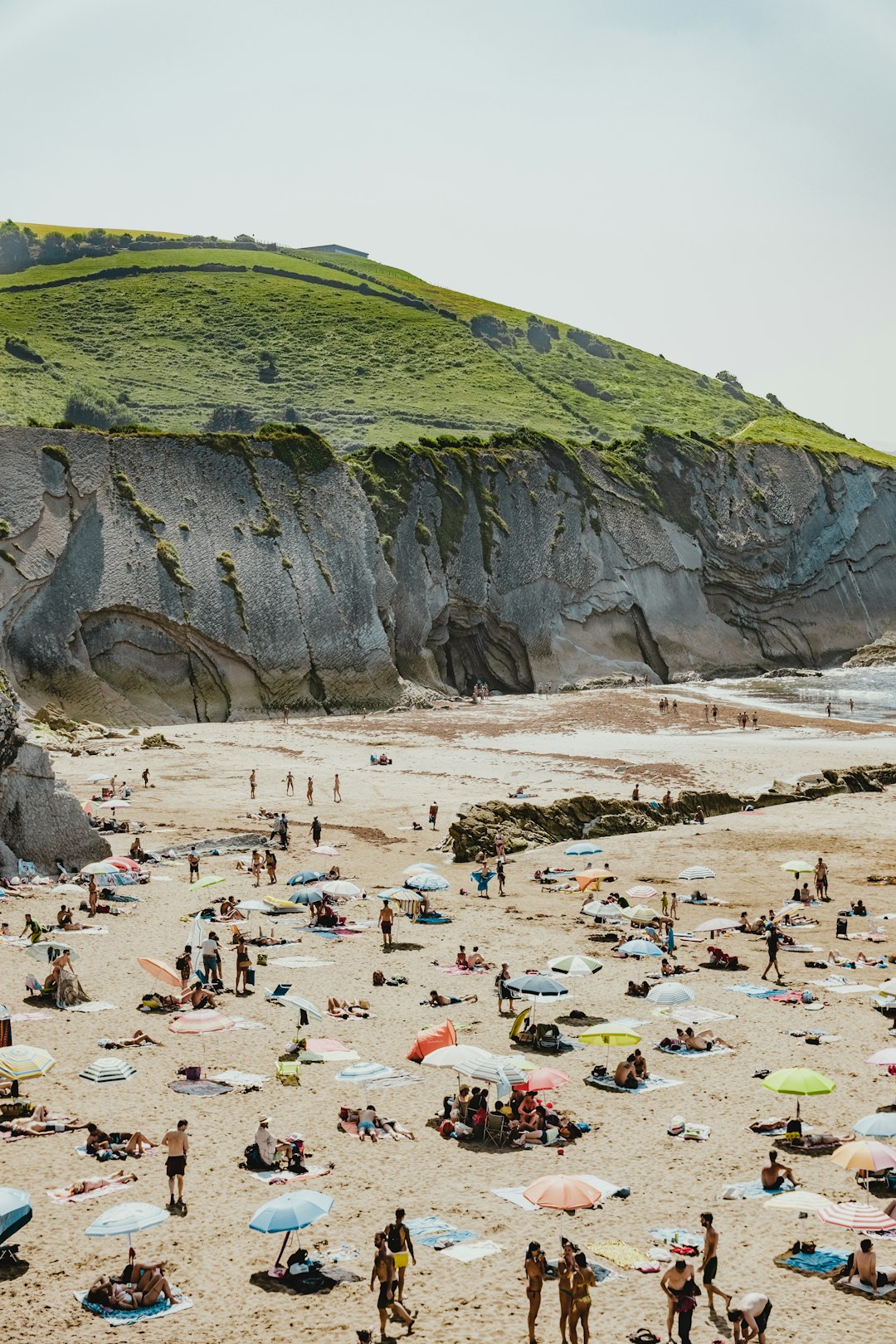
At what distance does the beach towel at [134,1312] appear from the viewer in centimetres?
1162

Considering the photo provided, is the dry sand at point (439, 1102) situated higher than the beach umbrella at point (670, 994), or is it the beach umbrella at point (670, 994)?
the beach umbrella at point (670, 994)

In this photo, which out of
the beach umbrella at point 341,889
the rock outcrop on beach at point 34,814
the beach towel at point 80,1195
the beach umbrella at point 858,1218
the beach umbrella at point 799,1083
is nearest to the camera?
the beach umbrella at point 858,1218

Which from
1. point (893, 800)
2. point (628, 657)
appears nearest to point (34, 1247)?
point (893, 800)

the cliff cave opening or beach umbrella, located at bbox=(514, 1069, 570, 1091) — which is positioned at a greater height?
the cliff cave opening

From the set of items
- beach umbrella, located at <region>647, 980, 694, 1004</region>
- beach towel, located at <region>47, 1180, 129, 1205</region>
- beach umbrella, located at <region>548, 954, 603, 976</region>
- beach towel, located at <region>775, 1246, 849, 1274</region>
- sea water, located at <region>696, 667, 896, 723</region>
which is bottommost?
beach towel, located at <region>47, 1180, 129, 1205</region>

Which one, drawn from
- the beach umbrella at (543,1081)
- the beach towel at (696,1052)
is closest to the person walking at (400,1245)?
the beach umbrella at (543,1081)

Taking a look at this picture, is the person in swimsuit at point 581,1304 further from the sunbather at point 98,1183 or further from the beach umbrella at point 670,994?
the beach umbrella at point 670,994

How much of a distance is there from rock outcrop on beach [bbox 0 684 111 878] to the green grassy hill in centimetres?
6685

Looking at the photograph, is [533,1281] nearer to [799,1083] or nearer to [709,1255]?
[709,1255]

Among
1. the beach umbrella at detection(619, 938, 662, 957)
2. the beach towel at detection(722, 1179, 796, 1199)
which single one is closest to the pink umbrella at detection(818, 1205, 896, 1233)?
the beach towel at detection(722, 1179, 796, 1199)

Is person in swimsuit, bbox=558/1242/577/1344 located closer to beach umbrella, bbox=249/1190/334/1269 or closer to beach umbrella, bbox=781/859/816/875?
beach umbrella, bbox=249/1190/334/1269

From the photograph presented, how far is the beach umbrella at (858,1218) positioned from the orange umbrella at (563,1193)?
215 cm

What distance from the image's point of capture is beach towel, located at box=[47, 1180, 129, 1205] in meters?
14.0

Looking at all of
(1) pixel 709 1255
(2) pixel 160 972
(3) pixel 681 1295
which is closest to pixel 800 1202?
(1) pixel 709 1255
